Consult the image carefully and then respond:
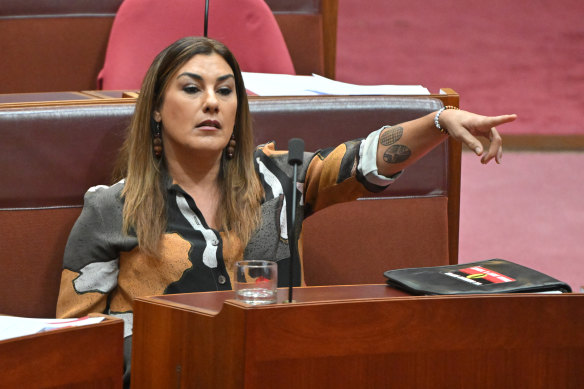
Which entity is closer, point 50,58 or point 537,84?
point 50,58

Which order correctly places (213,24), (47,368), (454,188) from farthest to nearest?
1. (213,24)
2. (454,188)
3. (47,368)

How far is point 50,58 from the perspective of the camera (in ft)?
4.77

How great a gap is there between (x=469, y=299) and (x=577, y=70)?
202 cm

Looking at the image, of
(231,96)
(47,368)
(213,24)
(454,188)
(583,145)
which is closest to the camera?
(47,368)

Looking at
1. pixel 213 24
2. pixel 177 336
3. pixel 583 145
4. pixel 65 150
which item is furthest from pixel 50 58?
pixel 583 145

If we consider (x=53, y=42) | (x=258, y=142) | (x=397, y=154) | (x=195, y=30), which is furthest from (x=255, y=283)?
(x=53, y=42)

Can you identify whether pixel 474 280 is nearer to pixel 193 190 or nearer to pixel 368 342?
pixel 368 342

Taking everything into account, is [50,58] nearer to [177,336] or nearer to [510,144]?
[177,336]

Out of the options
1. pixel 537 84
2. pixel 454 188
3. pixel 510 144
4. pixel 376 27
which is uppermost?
pixel 376 27

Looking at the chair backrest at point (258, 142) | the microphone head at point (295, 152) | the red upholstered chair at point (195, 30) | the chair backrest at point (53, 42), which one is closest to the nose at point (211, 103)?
the chair backrest at point (258, 142)

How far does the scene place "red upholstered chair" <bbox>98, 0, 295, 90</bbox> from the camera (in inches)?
53.2

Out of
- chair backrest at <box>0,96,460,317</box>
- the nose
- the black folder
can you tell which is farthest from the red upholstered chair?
the black folder

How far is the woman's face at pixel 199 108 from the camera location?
887 mm

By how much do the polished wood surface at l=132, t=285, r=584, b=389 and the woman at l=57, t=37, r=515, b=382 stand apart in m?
0.23
